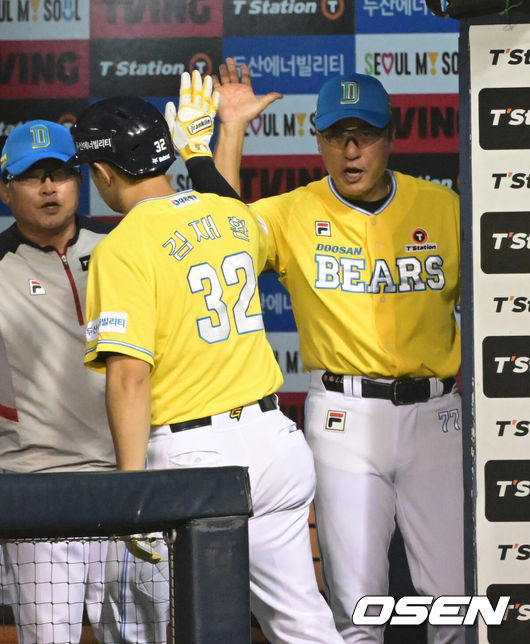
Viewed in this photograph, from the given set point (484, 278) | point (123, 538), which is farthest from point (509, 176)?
point (123, 538)

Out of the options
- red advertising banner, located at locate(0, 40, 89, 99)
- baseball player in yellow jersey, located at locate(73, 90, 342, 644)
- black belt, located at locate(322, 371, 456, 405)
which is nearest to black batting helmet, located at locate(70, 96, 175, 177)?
baseball player in yellow jersey, located at locate(73, 90, 342, 644)

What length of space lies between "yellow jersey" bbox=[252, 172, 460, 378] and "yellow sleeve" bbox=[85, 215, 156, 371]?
0.69 m

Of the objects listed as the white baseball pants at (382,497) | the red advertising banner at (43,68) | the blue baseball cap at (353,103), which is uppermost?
the red advertising banner at (43,68)

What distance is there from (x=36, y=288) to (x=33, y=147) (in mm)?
406

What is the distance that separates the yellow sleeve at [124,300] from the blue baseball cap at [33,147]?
696 millimetres

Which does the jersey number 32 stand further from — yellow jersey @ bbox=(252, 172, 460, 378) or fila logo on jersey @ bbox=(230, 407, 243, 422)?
yellow jersey @ bbox=(252, 172, 460, 378)

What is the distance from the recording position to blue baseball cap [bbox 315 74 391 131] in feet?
9.78

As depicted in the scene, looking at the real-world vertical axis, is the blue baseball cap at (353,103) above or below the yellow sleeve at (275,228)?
above

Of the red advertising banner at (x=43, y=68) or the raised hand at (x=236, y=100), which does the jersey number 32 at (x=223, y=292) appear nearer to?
the raised hand at (x=236, y=100)

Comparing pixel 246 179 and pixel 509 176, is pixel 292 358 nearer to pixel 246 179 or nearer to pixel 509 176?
pixel 246 179

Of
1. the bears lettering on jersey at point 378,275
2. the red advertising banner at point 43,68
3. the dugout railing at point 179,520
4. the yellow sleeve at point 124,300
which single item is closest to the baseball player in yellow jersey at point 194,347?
the yellow sleeve at point 124,300

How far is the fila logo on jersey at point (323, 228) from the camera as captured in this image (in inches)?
119

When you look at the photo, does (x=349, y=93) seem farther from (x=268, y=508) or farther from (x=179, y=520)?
(x=179, y=520)

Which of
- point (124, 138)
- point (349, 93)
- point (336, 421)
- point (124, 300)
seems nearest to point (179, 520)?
point (124, 300)
